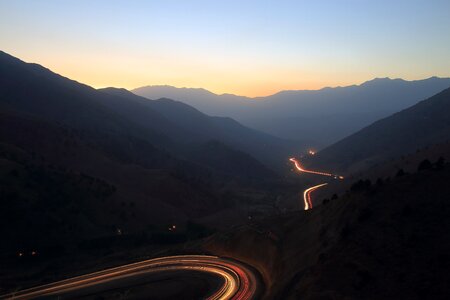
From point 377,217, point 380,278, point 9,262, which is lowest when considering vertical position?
point 9,262

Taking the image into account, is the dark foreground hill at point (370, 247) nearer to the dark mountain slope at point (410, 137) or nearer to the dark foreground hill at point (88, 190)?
the dark foreground hill at point (88, 190)

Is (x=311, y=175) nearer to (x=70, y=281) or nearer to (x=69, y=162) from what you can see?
(x=69, y=162)

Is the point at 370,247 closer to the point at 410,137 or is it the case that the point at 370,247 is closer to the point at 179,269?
the point at 179,269

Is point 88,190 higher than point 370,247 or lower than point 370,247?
lower

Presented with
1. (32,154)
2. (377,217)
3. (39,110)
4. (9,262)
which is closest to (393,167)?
(377,217)

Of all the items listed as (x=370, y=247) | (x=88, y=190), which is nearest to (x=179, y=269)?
(x=370, y=247)
